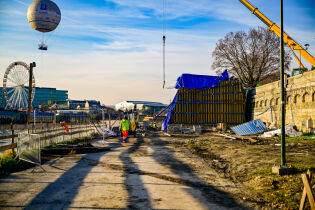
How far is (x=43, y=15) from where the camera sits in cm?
2820

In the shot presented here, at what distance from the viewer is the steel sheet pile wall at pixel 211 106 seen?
32688mm

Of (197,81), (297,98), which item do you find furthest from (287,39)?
(197,81)

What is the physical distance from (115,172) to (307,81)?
16687mm

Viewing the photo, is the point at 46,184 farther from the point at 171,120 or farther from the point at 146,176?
the point at 171,120

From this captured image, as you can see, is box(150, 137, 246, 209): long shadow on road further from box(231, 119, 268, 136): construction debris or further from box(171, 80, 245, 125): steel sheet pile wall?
box(171, 80, 245, 125): steel sheet pile wall

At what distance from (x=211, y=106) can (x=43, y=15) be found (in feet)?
65.8

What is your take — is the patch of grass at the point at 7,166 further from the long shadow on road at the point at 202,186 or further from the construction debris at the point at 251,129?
the construction debris at the point at 251,129

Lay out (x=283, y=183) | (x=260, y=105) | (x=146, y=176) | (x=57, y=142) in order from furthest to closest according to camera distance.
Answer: (x=260, y=105)
(x=57, y=142)
(x=146, y=176)
(x=283, y=183)

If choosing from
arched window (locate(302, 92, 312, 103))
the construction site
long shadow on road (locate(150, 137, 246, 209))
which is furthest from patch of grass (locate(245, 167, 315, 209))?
arched window (locate(302, 92, 312, 103))

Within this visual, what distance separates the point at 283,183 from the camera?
25.1 feet

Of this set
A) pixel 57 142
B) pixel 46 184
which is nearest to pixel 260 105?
pixel 57 142

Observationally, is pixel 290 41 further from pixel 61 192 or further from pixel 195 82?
pixel 61 192

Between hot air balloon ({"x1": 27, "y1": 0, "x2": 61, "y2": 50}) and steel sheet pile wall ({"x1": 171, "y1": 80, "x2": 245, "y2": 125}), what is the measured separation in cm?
1527

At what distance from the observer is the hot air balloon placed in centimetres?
2805
